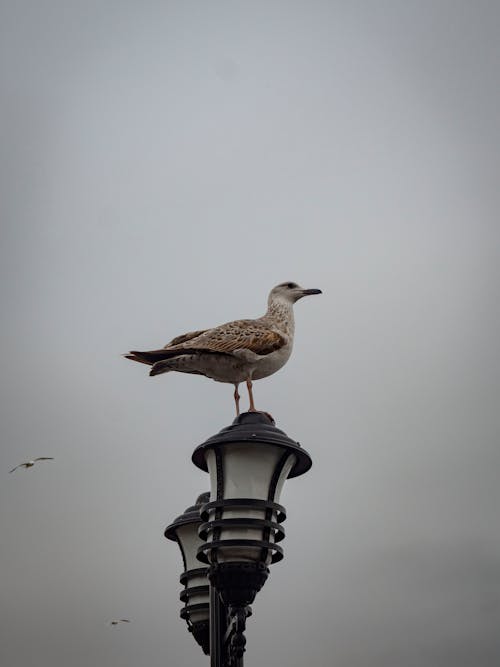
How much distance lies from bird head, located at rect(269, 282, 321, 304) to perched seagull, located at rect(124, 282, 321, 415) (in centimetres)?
68

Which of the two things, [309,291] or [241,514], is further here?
[309,291]

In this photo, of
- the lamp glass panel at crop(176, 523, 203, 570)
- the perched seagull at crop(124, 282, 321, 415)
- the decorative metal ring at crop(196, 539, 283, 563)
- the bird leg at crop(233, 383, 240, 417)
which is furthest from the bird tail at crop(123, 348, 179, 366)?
the decorative metal ring at crop(196, 539, 283, 563)

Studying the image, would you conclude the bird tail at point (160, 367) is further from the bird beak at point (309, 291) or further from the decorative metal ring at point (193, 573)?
the bird beak at point (309, 291)

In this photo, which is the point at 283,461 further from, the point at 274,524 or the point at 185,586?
the point at 185,586

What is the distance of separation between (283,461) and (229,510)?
0.47 metres

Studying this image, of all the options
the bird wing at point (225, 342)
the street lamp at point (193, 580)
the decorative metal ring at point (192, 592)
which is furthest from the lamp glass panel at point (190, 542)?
the bird wing at point (225, 342)

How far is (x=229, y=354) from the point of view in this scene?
22.5 feet

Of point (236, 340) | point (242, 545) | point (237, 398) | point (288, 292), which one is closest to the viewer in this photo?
point (242, 545)

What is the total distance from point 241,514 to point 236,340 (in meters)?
2.25

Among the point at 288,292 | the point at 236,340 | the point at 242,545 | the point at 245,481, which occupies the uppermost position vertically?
the point at 288,292

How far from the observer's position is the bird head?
8.03 metres

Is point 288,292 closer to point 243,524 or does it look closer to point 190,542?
point 190,542

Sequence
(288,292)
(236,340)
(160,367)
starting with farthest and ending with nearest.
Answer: (288,292) < (236,340) < (160,367)

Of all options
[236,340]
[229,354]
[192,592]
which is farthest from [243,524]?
[236,340]
